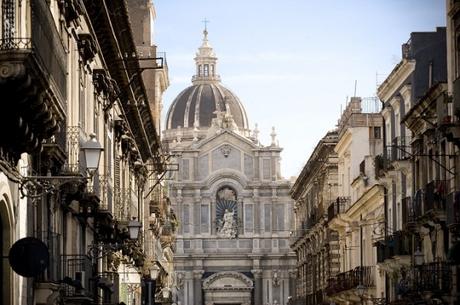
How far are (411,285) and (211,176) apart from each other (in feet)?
335

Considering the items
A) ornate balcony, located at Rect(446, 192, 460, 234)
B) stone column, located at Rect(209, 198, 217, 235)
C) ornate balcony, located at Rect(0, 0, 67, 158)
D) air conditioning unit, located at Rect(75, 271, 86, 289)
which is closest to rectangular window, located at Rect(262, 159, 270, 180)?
stone column, located at Rect(209, 198, 217, 235)

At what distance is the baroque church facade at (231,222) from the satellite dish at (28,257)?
121158 mm

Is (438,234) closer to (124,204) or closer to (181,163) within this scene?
(124,204)

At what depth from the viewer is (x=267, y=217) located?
146875mm

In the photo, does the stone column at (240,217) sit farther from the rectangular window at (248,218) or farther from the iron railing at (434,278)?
the iron railing at (434,278)

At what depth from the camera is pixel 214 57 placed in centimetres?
17462

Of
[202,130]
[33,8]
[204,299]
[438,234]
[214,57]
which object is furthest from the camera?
[214,57]

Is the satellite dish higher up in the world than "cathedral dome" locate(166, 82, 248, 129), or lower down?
lower down

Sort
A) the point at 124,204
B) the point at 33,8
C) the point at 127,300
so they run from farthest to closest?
the point at 127,300
the point at 124,204
the point at 33,8

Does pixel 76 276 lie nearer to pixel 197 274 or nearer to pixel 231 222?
pixel 197 274

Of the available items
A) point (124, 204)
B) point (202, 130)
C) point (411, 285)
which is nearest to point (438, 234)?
point (411, 285)

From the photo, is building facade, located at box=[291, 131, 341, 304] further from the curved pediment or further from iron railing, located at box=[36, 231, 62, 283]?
iron railing, located at box=[36, 231, 62, 283]

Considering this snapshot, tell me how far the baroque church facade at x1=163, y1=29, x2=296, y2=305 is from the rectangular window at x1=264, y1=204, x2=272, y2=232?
5 centimetres

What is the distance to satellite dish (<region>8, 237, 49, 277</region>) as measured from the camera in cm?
2092
